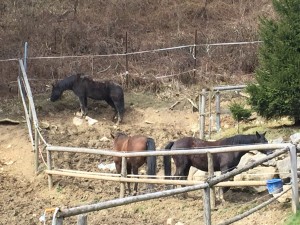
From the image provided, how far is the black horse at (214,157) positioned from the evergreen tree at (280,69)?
2551 mm

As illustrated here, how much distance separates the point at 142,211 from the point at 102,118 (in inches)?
278

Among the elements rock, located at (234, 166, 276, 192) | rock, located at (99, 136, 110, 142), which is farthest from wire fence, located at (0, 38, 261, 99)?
rock, located at (234, 166, 276, 192)

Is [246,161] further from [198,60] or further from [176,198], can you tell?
[198,60]

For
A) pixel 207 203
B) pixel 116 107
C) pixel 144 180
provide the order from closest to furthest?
pixel 207 203, pixel 144 180, pixel 116 107

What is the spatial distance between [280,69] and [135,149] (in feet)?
11.7

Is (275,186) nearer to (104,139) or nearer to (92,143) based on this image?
(92,143)

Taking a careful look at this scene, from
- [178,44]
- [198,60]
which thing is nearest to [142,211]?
[198,60]

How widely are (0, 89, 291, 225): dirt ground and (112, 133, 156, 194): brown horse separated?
49 centimetres

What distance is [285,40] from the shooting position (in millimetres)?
12109

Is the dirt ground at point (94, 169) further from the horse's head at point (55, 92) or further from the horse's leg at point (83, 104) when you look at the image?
the horse's leg at point (83, 104)

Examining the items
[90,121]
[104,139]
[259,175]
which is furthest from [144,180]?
[90,121]

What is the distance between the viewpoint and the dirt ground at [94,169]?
29.5 feet

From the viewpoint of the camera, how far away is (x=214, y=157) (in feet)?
31.9

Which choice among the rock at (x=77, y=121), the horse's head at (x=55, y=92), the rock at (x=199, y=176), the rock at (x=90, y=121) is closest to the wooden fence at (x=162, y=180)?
the rock at (x=199, y=176)
